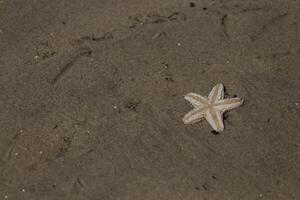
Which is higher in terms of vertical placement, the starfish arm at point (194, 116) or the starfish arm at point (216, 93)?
the starfish arm at point (216, 93)

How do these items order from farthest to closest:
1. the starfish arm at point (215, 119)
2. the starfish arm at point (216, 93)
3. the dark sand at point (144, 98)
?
the starfish arm at point (216, 93), the starfish arm at point (215, 119), the dark sand at point (144, 98)

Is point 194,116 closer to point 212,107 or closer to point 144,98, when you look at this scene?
point 212,107

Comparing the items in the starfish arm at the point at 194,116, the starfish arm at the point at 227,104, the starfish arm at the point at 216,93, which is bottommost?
the starfish arm at the point at 194,116

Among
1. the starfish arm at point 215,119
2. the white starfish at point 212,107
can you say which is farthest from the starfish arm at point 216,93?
the starfish arm at point 215,119

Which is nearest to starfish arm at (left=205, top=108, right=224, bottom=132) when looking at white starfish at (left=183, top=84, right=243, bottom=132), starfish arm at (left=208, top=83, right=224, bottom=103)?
white starfish at (left=183, top=84, right=243, bottom=132)

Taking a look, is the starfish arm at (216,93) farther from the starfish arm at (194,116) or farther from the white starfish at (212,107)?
the starfish arm at (194,116)

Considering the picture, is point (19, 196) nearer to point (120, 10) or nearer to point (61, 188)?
point (61, 188)

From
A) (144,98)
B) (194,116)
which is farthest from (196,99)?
(144,98)
